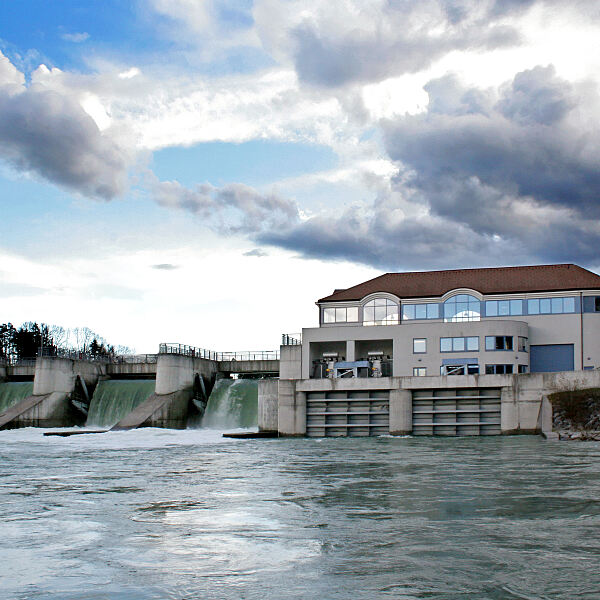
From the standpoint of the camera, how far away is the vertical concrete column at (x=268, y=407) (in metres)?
53.7

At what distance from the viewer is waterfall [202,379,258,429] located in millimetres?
59875

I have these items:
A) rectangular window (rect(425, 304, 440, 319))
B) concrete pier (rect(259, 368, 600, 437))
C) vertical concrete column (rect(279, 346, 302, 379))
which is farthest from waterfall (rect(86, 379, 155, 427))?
rectangular window (rect(425, 304, 440, 319))

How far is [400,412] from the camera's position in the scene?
5094 centimetres

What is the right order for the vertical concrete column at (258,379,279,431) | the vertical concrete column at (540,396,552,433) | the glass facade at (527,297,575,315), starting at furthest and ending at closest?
the glass facade at (527,297,575,315) → the vertical concrete column at (258,379,279,431) → the vertical concrete column at (540,396,552,433)

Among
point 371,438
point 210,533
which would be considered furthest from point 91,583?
point 371,438

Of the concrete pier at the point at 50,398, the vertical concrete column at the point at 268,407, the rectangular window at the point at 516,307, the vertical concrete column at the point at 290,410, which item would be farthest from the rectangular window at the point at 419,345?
the concrete pier at the point at 50,398

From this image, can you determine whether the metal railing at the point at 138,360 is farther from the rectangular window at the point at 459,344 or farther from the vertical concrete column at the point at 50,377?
the rectangular window at the point at 459,344

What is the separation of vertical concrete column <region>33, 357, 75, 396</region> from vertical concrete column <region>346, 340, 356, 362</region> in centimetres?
2476

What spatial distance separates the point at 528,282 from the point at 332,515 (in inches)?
1901

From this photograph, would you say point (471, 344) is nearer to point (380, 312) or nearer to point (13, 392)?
point (380, 312)

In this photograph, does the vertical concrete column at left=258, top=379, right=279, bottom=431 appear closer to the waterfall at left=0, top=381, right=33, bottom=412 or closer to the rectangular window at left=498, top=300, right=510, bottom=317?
the rectangular window at left=498, top=300, right=510, bottom=317

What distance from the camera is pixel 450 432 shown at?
164ft

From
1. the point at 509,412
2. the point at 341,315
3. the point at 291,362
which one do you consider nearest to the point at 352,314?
the point at 341,315

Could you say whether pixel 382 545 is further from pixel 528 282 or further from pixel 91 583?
pixel 528 282
